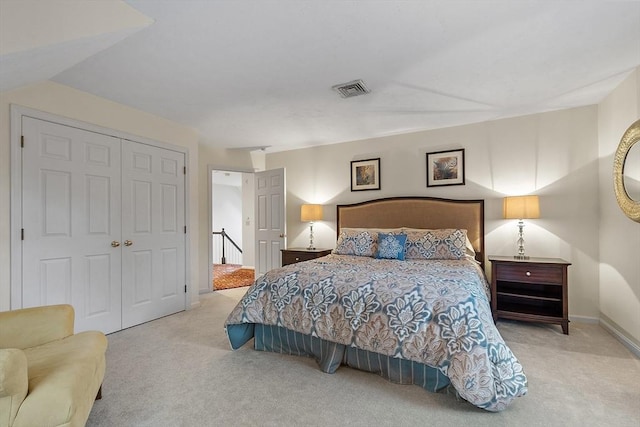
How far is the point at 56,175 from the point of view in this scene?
8.93ft

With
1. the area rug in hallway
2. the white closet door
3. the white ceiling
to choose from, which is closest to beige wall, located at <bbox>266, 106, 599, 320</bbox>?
the white ceiling

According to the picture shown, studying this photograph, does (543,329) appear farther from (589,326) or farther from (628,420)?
(628,420)

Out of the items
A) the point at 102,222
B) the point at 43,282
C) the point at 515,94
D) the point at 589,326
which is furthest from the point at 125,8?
the point at 589,326

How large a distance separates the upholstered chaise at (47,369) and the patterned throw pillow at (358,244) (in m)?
2.64

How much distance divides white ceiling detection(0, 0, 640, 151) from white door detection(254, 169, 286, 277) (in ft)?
Answer: 5.31

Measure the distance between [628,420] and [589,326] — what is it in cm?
190

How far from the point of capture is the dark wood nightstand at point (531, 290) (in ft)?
9.86

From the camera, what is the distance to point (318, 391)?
199 centimetres

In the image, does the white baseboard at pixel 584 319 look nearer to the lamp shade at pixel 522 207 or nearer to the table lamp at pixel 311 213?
the lamp shade at pixel 522 207

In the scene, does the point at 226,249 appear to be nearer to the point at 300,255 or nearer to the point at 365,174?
the point at 300,255

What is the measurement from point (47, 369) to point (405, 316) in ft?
6.27

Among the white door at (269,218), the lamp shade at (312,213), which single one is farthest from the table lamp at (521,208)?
the white door at (269,218)

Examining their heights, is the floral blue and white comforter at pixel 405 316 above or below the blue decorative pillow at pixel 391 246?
below

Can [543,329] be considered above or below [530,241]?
below
